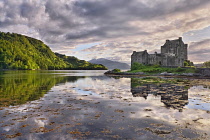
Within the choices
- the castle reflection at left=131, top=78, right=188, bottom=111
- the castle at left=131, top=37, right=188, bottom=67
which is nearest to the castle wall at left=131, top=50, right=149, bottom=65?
the castle at left=131, top=37, right=188, bottom=67

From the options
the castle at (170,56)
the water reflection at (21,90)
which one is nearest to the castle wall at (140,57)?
the castle at (170,56)

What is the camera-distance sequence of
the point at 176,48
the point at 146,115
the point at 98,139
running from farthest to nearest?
1. the point at 176,48
2. the point at 146,115
3. the point at 98,139

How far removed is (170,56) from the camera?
101562mm

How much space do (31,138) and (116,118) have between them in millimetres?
6788

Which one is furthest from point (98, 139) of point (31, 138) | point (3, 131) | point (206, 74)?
point (206, 74)

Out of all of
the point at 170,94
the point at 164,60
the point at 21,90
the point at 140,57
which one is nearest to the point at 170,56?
the point at 164,60

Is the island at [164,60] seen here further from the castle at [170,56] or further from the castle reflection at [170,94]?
the castle reflection at [170,94]

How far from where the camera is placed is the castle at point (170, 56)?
101m

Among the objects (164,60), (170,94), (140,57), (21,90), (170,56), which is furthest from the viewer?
(140,57)

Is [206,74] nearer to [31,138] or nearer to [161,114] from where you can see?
[161,114]

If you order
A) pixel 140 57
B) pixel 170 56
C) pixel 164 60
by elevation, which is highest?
pixel 140 57

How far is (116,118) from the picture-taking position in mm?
13156

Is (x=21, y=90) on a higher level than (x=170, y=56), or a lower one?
lower

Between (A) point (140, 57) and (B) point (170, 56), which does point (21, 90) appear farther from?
(A) point (140, 57)
